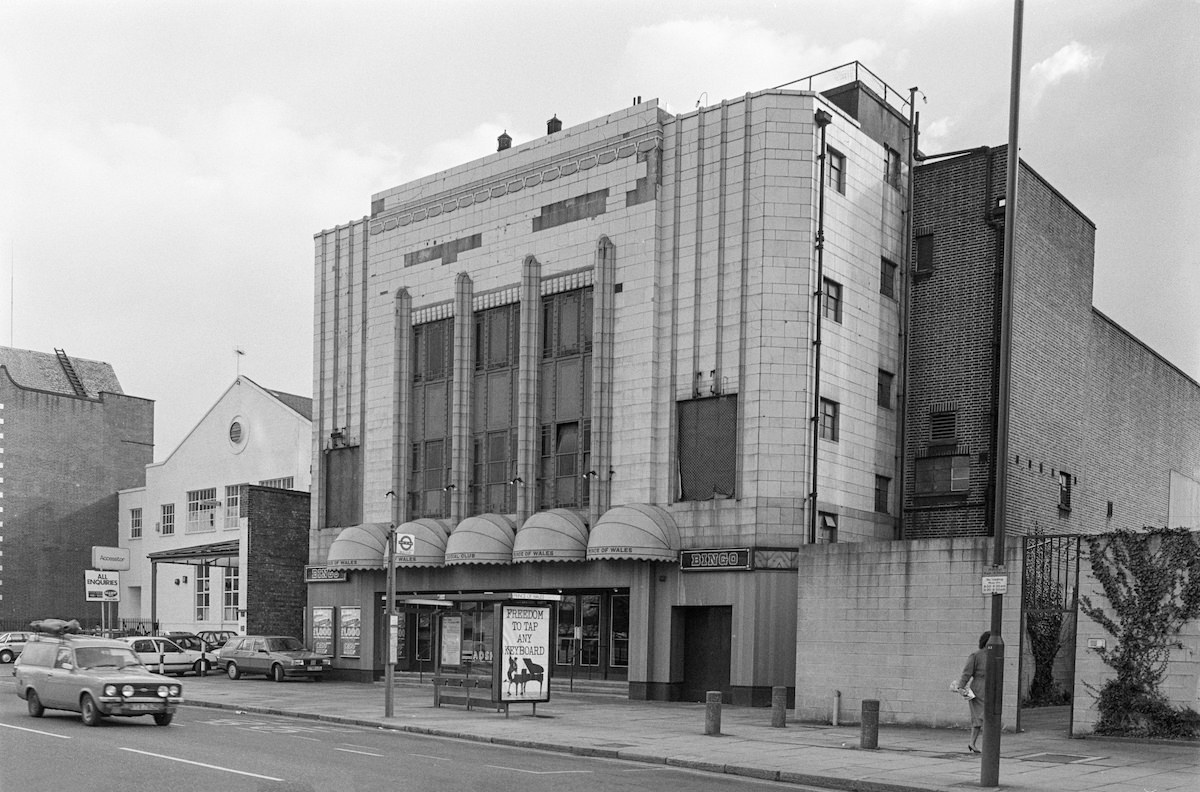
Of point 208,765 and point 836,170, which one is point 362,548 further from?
point 208,765

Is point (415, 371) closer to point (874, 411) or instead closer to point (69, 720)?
point (874, 411)

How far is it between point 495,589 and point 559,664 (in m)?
2.80

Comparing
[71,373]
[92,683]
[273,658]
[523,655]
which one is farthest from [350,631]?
[71,373]

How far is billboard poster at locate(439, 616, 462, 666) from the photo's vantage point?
29359 millimetres

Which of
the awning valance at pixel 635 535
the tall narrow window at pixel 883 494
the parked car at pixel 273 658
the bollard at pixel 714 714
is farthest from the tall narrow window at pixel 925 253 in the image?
the parked car at pixel 273 658

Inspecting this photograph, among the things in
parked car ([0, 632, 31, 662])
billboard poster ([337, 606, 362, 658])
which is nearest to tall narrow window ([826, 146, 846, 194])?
billboard poster ([337, 606, 362, 658])

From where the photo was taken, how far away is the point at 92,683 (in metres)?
22.3

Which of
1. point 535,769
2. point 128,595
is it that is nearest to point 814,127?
point 535,769

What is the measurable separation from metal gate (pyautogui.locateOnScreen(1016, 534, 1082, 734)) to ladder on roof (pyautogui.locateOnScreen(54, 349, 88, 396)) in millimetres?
59479

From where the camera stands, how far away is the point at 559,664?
35500mm

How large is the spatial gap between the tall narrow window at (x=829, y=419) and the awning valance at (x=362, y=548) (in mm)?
14397

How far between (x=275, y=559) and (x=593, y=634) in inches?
658

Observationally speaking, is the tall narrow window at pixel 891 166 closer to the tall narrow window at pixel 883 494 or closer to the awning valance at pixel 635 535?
the tall narrow window at pixel 883 494

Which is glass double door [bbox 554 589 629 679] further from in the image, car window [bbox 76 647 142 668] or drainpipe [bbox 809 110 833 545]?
car window [bbox 76 647 142 668]
